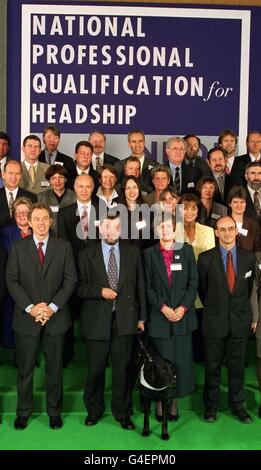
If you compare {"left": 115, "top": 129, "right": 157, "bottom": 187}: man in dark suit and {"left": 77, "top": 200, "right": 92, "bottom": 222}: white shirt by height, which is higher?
{"left": 115, "top": 129, "right": 157, "bottom": 187}: man in dark suit

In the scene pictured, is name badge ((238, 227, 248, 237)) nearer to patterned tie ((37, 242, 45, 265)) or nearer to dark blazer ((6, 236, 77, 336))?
dark blazer ((6, 236, 77, 336))

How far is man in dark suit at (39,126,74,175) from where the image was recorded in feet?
24.0

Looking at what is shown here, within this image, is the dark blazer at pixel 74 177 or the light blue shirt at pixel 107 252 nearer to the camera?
the light blue shirt at pixel 107 252

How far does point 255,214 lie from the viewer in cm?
643

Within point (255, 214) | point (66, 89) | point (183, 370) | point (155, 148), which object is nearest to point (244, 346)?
point (183, 370)

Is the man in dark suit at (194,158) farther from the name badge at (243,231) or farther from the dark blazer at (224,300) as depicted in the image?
the dark blazer at (224,300)

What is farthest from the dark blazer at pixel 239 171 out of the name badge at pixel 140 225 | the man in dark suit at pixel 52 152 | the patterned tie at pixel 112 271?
the patterned tie at pixel 112 271

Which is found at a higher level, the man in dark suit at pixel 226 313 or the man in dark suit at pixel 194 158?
the man in dark suit at pixel 194 158

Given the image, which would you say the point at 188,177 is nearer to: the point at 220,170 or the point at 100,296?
the point at 220,170

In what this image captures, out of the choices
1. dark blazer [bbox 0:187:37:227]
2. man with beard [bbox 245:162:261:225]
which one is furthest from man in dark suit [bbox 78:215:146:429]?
man with beard [bbox 245:162:261:225]

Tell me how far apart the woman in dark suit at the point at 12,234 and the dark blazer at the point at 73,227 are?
1.01ft

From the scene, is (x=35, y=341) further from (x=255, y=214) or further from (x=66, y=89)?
(x=66, y=89)

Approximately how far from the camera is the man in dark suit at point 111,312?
17.6 ft

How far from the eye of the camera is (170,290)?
17.9 ft
